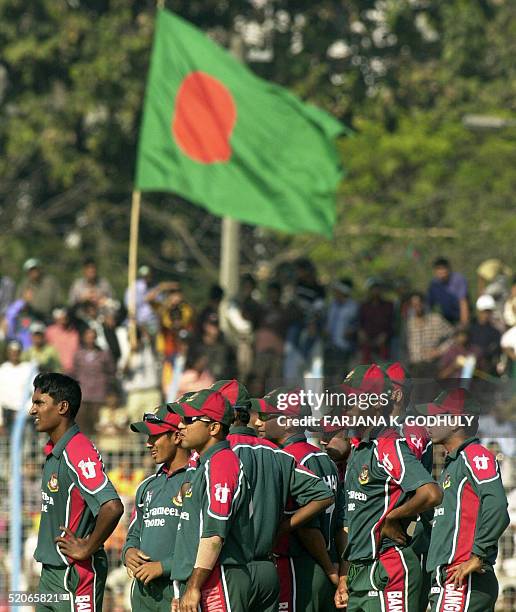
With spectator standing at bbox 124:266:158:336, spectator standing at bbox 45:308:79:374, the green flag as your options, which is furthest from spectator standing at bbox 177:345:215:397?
the green flag

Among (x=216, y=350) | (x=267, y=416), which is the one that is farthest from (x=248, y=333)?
(x=267, y=416)

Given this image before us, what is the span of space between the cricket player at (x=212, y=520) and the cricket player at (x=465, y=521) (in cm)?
114

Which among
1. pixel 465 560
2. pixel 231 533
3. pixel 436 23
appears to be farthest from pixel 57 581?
pixel 436 23

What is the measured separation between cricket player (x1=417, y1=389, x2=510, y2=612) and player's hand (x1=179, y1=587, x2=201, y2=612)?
4.83ft

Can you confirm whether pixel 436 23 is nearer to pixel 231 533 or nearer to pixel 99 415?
pixel 99 415

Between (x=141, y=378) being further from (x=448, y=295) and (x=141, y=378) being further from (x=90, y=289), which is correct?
(x=448, y=295)

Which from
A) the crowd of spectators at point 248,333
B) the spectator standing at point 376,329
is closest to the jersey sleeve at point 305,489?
the crowd of spectators at point 248,333

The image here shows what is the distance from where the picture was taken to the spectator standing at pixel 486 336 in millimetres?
16766

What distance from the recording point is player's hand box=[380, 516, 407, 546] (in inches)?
364

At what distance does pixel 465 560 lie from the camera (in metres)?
9.16

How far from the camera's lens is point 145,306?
19312 millimetres

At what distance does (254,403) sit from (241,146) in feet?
36.7

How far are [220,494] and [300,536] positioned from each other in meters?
1.21

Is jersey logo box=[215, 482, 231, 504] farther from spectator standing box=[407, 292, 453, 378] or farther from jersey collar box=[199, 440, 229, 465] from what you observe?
spectator standing box=[407, 292, 453, 378]
